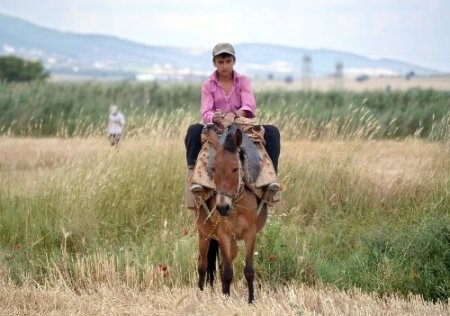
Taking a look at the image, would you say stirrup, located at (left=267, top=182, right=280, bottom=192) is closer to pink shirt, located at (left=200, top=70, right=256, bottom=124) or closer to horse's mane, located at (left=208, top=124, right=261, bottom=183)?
horse's mane, located at (left=208, top=124, right=261, bottom=183)

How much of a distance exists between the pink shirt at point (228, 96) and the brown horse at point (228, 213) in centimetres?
73

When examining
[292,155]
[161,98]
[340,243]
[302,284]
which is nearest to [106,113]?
[161,98]

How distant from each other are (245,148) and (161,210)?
14.7 ft

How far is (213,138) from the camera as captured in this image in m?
8.88

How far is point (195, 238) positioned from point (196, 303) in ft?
9.23

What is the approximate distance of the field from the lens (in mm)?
9148

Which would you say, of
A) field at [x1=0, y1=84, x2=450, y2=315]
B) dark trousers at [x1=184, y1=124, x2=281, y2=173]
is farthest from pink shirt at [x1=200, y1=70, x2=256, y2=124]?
field at [x1=0, y1=84, x2=450, y2=315]

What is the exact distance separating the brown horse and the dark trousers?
573 mm

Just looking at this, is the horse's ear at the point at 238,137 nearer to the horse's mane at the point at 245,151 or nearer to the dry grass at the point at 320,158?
the horse's mane at the point at 245,151

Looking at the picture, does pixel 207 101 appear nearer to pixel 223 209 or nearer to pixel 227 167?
pixel 227 167

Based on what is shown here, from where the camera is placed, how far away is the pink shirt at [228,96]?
9.66 meters

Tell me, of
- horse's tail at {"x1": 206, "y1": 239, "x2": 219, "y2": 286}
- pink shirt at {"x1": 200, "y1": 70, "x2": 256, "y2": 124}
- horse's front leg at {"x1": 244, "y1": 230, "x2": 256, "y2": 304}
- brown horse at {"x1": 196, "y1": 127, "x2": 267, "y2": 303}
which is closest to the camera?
brown horse at {"x1": 196, "y1": 127, "x2": 267, "y2": 303}

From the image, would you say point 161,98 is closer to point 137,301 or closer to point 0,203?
point 0,203

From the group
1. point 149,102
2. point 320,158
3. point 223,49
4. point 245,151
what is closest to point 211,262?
point 245,151
